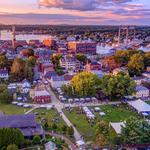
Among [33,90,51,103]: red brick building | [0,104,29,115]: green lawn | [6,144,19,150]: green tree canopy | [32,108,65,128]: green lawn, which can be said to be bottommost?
[0,104,29,115]: green lawn

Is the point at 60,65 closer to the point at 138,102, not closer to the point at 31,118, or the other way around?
the point at 138,102

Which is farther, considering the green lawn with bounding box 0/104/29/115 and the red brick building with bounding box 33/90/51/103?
the red brick building with bounding box 33/90/51/103

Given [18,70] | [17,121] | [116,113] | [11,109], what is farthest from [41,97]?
[18,70]

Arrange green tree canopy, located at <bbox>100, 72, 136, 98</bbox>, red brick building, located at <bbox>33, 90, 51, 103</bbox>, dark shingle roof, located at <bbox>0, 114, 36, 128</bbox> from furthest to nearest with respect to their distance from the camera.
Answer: green tree canopy, located at <bbox>100, 72, 136, 98</bbox> < red brick building, located at <bbox>33, 90, 51, 103</bbox> < dark shingle roof, located at <bbox>0, 114, 36, 128</bbox>

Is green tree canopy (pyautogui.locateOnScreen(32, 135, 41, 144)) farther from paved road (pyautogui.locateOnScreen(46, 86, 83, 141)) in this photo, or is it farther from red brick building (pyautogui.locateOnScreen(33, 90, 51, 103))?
red brick building (pyautogui.locateOnScreen(33, 90, 51, 103))

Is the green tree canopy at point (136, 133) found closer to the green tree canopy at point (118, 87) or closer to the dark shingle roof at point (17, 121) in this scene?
the dark shingle roof at point (17, 121)

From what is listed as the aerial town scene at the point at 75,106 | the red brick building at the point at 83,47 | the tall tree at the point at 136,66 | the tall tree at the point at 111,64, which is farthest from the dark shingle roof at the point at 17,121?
the red brick building at the point at 83,47

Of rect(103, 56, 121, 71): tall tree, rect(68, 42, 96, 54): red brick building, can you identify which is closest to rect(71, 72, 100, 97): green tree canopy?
rect(103, 56, 121, 71): tall tree
